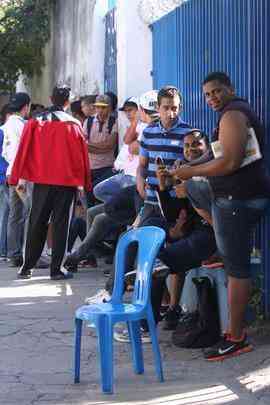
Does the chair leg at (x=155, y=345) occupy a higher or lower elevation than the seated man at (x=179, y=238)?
lower

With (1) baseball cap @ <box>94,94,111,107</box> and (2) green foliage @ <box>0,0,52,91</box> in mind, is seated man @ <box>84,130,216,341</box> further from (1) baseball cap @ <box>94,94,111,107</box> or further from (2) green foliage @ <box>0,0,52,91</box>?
(2) green foliage @ <box>0,0,52,91</box>

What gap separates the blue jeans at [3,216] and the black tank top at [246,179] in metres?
5.40

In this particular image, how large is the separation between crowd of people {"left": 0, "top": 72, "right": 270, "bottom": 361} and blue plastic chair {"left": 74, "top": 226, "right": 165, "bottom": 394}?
394 millimetres

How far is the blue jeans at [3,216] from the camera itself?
36.7 feet

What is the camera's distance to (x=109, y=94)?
1092cm

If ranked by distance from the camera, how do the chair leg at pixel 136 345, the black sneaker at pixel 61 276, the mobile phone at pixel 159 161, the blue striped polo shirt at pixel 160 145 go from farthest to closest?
the black sneaker at pixel 61 276 < the blue striped polo shirt at pixel 160 145 < the mobile phone at pixel 159 161 < the chair leg at pixel 136 345

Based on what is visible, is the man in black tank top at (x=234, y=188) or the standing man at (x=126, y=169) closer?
the man in black tank top at (x=234, y=188)

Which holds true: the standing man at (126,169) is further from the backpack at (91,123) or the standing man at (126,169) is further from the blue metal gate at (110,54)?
the blue metal gate at (110,54)

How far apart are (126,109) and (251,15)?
2888 millimetres

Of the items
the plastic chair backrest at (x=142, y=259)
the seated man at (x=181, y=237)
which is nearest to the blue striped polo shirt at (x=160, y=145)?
the seated man at (x=181, y=237)

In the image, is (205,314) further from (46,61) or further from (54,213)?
(46,61)

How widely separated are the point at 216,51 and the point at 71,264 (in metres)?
3.43

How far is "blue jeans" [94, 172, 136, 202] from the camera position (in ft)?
30.2

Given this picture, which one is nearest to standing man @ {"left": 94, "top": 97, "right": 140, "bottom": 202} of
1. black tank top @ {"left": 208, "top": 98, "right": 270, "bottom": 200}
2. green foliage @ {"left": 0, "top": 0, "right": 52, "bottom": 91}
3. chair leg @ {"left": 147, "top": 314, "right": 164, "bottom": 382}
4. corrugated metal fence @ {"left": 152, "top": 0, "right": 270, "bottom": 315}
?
corrugated metal fence @ {"left": 152, "top": 0, "right": 270, "bottom": 315}
